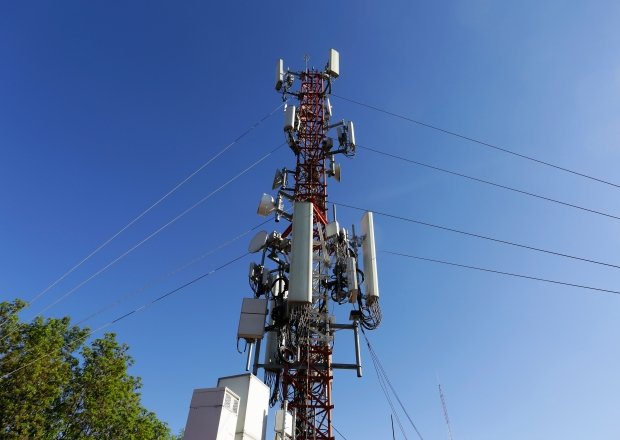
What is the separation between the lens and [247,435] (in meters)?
9.83

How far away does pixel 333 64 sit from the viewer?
22609 millimetres

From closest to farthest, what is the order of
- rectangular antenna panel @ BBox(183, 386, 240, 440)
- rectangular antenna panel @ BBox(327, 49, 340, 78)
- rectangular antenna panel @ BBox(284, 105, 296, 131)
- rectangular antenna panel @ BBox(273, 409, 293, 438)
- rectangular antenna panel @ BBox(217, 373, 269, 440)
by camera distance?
rectangular antenna panel @ BBox(183, 386, 240, 440) → rectangular antenna panel @ BBox(217, 373, 269, 440) → rectangular antenna panel @ BBox(273, 409, 293, 438) → rectangular antenna panel @ BBox(284, 105, 296, 131) → rectangular antenna panel @ BBox(327, 49, 340, 78)

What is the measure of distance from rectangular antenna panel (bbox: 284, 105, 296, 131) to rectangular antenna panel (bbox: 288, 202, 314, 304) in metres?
4.91

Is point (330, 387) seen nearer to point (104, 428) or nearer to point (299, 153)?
point (299, 153)

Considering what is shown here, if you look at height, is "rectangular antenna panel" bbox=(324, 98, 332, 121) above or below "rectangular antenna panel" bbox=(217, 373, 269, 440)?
above

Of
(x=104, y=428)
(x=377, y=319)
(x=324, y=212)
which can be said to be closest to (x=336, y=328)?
(x=377, y=319)

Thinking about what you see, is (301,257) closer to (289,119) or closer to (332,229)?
(332,229)

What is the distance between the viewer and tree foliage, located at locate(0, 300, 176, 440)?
21.1 m

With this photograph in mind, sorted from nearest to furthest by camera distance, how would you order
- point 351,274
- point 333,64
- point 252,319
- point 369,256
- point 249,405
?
point 249,405, point 252,319, point 351,274, point 369,256, point 333,64

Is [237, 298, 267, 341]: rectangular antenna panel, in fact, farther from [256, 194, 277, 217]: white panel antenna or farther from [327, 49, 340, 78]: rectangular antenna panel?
[327, 49, 340, 78]: rectangular antenna panel

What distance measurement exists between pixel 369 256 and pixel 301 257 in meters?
3.17

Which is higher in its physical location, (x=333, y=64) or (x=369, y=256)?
(x=333, y=64)

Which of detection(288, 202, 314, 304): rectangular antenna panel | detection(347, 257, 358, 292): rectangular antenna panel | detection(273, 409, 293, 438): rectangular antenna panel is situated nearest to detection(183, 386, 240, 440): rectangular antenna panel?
detection(273, 409, 293, 438): rectangular antenna panel

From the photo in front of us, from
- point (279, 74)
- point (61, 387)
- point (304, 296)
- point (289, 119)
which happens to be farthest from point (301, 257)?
point (61, 387)
